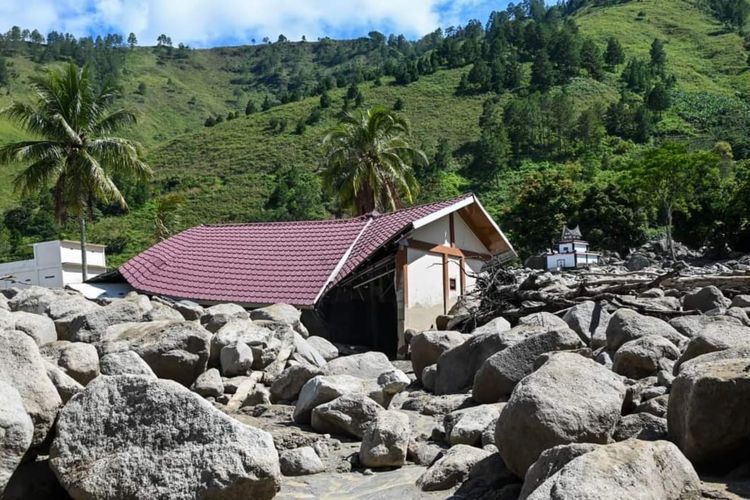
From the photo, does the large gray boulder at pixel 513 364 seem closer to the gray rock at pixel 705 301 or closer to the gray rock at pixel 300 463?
the gray rock at pixel 300 463

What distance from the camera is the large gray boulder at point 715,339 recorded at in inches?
265

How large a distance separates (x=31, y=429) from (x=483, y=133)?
3186 inches

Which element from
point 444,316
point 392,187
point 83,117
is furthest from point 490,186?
point 444,316

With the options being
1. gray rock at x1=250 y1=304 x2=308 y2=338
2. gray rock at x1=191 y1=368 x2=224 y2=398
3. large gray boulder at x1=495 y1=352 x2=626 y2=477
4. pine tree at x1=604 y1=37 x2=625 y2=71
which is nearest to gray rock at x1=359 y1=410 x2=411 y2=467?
large gray boulder at x1=495 y1=352 x2=626 y2=477

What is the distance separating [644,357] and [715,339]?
1.17 m

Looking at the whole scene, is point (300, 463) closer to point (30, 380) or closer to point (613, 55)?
point (30, 380)

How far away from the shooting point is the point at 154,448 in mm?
4945

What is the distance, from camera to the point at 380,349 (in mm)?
18000

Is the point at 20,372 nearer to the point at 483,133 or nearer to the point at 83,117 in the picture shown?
the point at 83,117

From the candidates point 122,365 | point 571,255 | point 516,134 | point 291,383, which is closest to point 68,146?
point 291,383

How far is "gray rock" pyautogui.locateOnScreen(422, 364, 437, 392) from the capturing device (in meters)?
10.5

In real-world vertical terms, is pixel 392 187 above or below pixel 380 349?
above

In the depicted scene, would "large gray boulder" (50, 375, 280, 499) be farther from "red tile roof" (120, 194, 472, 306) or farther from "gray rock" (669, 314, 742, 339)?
"red tile roof" (120, 194, 472, 306)

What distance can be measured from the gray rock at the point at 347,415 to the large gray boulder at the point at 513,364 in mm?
1293
